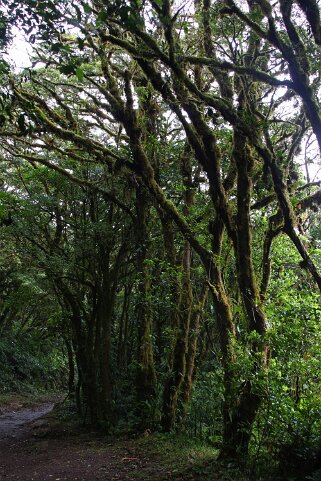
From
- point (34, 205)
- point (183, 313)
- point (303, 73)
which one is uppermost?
point (34, 205)

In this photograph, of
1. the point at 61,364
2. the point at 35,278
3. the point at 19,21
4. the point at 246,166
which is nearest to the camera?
the point at 19,21

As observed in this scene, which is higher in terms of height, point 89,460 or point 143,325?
point 143,325

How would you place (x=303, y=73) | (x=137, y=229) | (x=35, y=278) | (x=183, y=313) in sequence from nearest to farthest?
(x=303, y=73) → (x=183, y=313) → (x=137, y=229) → (x=35, y=278)

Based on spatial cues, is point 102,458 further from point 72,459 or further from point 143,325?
point 143,325

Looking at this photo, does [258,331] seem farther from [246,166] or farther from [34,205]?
[34,205]

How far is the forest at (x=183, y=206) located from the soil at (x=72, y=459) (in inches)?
39.3

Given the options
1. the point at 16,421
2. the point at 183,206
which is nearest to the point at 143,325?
the point at 183,206

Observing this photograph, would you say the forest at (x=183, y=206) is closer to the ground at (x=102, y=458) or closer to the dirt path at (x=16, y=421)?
the ground at (x=102, y=458)

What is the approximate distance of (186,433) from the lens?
10969 mm

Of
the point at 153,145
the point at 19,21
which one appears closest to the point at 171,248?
the point at 153,145

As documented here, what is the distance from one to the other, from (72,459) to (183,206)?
254 inches

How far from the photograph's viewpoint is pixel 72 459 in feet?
31.8

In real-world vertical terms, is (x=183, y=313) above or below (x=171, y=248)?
below

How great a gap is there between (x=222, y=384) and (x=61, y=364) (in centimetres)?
2362
